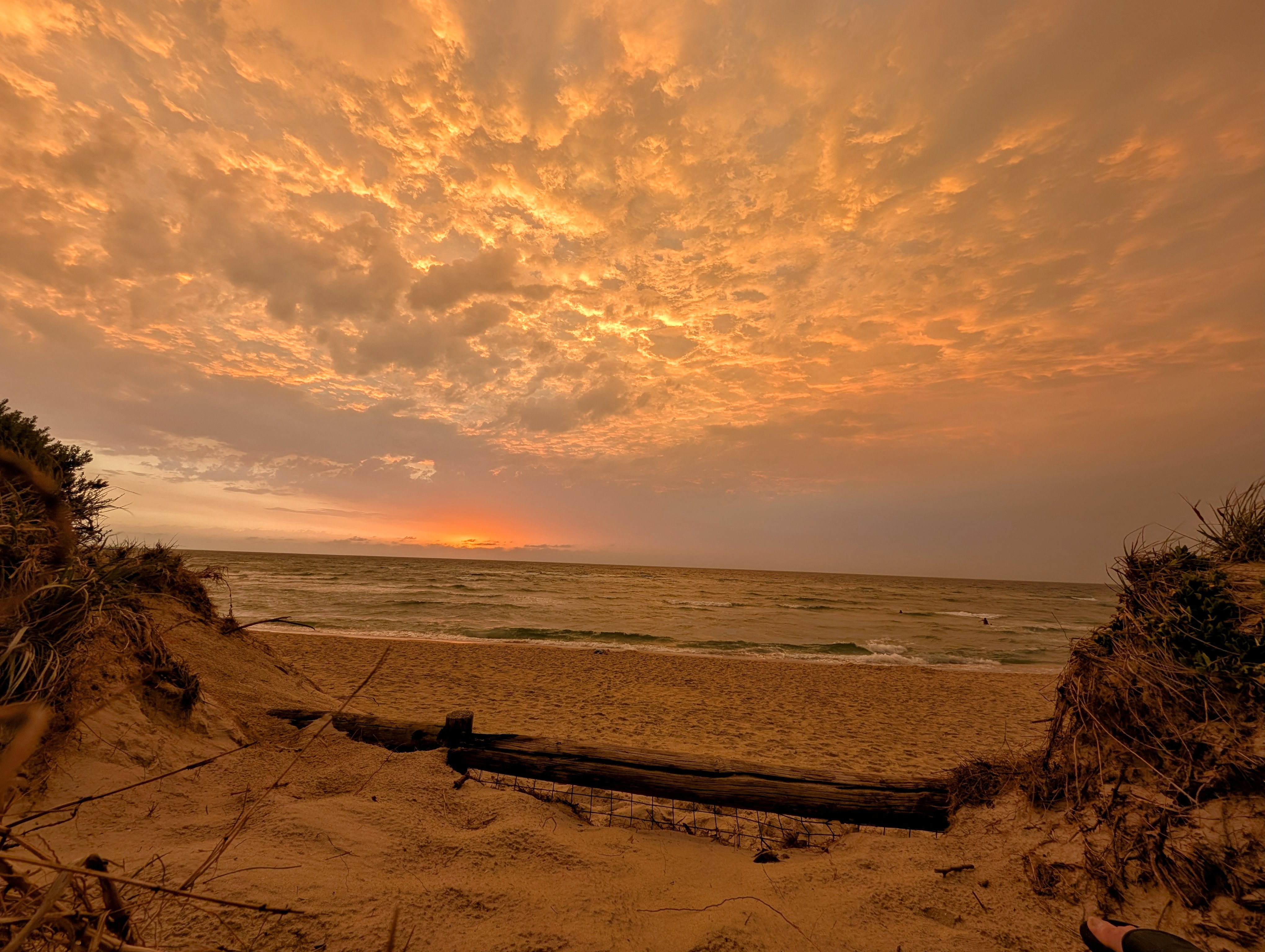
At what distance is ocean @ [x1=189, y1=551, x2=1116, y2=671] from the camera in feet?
69.4

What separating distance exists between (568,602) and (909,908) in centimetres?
3310

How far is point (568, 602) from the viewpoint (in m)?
35.7

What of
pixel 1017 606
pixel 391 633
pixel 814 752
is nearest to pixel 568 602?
pixel 391 633

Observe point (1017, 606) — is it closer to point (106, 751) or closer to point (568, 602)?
point (568, 602)

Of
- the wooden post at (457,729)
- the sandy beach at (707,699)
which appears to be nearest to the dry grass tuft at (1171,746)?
the sandy beach at (707,699)

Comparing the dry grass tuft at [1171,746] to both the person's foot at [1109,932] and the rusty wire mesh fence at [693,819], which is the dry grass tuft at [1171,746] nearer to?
the person's foot at [1109,932]

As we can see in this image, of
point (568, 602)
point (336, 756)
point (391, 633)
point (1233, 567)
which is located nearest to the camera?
point (1233, 567)

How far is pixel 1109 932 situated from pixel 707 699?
9.33 m

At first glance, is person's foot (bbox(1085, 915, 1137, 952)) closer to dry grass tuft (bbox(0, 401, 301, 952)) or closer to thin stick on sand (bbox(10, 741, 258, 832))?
dry grass tuft (bbox(0, 401, 301, 952))

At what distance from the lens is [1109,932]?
310 cm

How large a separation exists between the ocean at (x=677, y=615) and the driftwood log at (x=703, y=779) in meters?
2.04

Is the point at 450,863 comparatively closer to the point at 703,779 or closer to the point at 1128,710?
the point at 703,779

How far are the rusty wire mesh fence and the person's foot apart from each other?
1.37 meters

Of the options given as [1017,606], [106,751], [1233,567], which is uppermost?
[1233,567]
